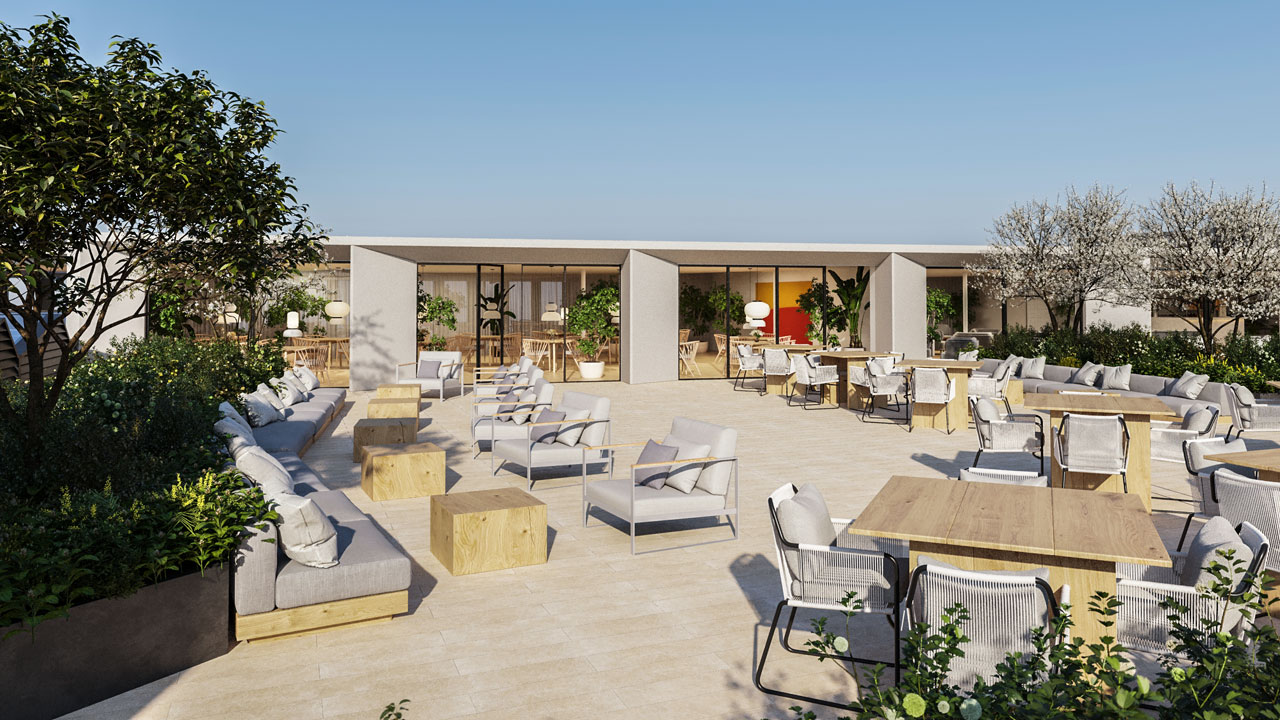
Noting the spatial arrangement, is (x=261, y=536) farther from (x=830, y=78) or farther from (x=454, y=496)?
(x=830, y=78)

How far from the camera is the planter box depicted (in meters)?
3.25

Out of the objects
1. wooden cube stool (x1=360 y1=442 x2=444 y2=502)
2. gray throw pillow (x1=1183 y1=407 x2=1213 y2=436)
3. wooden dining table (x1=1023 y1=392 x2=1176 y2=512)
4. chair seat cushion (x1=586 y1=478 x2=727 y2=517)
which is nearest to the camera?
chair seat cushion (x1=586 y1=478 x2=727 y2=517)

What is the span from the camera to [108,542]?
→ 11.9ft

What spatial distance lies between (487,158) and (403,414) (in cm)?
1653

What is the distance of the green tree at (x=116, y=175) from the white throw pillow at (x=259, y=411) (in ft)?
13.5

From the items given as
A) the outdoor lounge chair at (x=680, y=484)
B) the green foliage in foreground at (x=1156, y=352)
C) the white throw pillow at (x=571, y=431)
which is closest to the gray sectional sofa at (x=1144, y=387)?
the green foliage in foreground at (x=1156, y=352)

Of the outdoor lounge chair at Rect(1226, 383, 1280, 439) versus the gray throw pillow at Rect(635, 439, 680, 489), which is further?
the outdoor lounge chair at Rect(1226, 383, 1280, 439)

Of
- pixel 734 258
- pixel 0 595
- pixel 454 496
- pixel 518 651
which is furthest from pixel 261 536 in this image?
pixel 734 258

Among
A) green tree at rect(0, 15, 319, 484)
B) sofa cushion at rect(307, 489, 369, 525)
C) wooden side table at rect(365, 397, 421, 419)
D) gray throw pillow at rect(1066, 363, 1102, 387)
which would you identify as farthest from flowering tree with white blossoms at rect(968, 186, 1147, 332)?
green tree at rect(0, 15, 319, 484)

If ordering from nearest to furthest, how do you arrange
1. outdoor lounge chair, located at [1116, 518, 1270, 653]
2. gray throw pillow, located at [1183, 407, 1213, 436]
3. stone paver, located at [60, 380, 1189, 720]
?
outdoor lounge chair, located at [1116, 518, 1270, 653] < stone paver, located at [60, 380, 1189, 720] < gray throw pillow, located at [1183, 407, 1213, 436]

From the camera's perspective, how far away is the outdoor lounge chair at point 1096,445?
649cm

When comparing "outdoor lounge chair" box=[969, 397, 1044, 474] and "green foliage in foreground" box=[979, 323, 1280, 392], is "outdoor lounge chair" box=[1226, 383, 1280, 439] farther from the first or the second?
"green foliage in foreground" box=[979, 323, 1280, 392]

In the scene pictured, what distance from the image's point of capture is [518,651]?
4.06m

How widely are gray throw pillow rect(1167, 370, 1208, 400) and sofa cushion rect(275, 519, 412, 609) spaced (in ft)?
36.1
